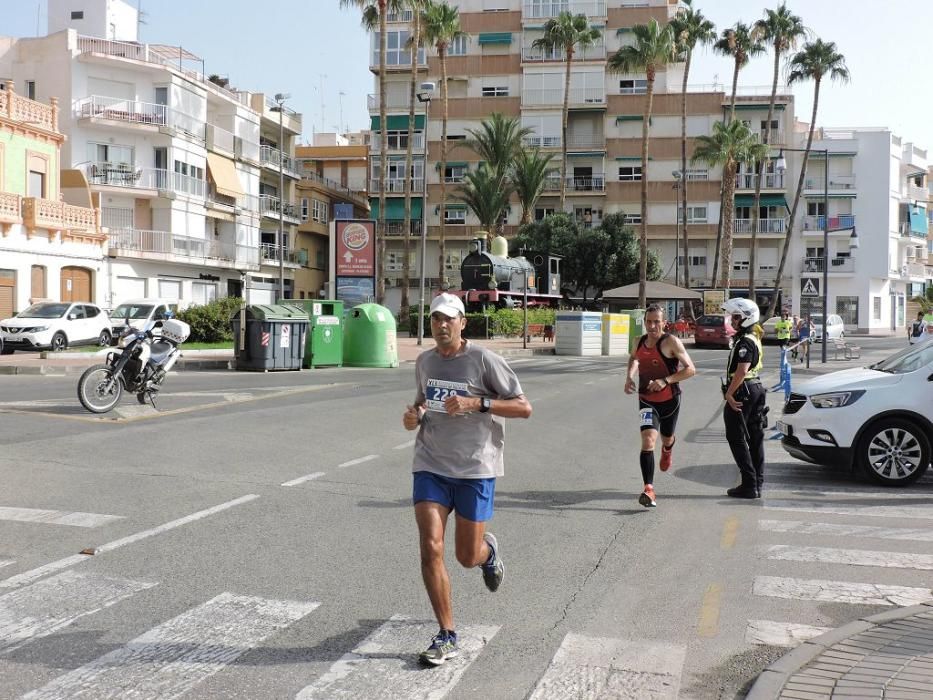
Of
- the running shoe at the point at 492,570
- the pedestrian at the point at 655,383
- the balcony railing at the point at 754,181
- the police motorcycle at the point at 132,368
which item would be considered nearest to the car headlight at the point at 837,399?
the pedestrian at the point at 655,383

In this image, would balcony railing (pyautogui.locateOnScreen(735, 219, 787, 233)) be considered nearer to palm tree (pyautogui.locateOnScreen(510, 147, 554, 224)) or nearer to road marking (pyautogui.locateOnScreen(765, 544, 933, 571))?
palm tree (pyautogui.locateOnScreen(510, 147, 554, 224))

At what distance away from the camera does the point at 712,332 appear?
45094 mm

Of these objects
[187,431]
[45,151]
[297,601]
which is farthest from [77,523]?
[45,151]

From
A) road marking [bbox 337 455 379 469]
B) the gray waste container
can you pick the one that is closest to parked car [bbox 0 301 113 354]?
the gray waste container

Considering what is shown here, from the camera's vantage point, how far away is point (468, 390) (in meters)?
4.89

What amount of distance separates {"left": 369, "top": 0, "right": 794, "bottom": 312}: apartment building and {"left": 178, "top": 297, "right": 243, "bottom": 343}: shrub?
3754 centimetres

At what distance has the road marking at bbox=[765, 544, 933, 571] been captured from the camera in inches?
262

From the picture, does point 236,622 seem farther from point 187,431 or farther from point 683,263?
point 683,263

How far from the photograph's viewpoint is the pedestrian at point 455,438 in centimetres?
469

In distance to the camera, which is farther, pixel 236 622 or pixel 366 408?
pixel 366 408

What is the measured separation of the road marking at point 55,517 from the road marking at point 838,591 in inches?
180

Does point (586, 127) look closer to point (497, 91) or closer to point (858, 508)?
point (497, 91)

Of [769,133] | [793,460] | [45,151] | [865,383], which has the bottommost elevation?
[793,460]

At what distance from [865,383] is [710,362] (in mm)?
23281
